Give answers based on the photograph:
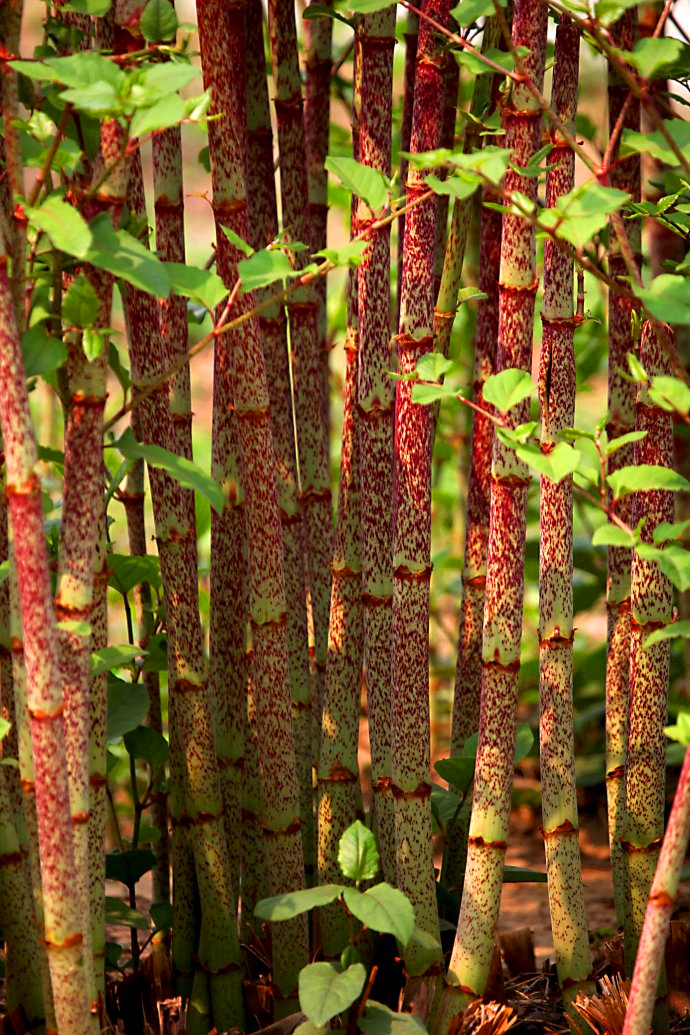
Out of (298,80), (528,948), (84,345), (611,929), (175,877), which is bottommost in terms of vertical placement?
(611,929)

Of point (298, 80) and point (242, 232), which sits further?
point (298, 80)

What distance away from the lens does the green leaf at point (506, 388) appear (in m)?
0.83

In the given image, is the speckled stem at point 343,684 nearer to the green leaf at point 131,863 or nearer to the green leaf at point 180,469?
the green leaf at point 131,863

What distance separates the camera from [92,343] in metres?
0.77

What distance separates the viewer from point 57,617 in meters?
0.84

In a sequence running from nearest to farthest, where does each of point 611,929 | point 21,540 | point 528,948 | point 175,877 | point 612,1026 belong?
1. point 21,540
2. point 612,1026
3. point 175,877
4. point 528,948
5. point 611,929

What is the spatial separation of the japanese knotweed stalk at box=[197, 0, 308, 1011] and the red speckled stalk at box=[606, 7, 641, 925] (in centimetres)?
37

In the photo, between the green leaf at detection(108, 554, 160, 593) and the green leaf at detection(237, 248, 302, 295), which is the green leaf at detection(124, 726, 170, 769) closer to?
the green leaf at detection(108, 554, 160, 593)

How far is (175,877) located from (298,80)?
32.6 inches

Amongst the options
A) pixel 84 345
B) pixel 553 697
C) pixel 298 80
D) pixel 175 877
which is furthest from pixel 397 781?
pixel 298 80

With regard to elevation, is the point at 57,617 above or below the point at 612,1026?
above

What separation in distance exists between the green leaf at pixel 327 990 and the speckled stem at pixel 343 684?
204 millimetres

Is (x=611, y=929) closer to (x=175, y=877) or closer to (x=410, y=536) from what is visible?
(x=175, y=877)

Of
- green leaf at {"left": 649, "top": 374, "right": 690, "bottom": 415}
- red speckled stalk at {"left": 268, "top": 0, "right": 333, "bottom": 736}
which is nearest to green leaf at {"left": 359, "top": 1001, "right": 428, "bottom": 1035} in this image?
red speckled stalk at {"left": 268, "top": 0, "right": 333, "bottom": 736}
